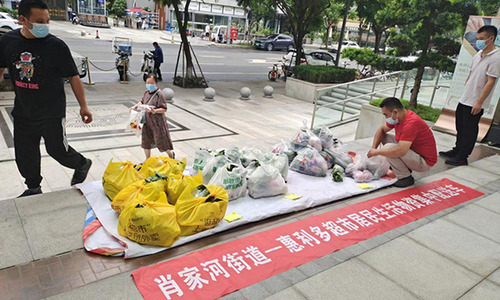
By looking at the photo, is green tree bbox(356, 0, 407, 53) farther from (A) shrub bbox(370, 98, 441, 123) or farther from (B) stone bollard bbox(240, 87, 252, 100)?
(B) stone bollard bbox(240, 87, 252, 100)

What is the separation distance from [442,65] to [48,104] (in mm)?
8699

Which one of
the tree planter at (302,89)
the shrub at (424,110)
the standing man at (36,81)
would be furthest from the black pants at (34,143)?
the tree planter at (302,89)

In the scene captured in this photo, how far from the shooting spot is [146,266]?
9.09 feet

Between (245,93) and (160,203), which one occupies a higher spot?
(160,203)

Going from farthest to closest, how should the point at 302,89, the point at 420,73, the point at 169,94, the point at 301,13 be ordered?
the point at 301,13 < the point at 302,89 < the point at 169,94 < the point at 420,73

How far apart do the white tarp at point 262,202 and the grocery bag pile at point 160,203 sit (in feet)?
0.21

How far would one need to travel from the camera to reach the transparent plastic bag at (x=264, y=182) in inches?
155

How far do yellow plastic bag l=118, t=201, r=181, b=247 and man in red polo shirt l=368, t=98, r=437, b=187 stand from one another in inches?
107


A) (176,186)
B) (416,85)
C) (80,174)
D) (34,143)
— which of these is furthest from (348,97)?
(34,143)

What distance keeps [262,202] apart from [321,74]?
10.9 m

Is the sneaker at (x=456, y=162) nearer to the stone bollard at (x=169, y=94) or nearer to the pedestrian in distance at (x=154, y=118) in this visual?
the pedestrian in distance at (x=154, y=118)

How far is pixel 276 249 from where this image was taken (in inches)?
124

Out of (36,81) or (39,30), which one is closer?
(39,30)

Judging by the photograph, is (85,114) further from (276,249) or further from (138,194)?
(276,249)
